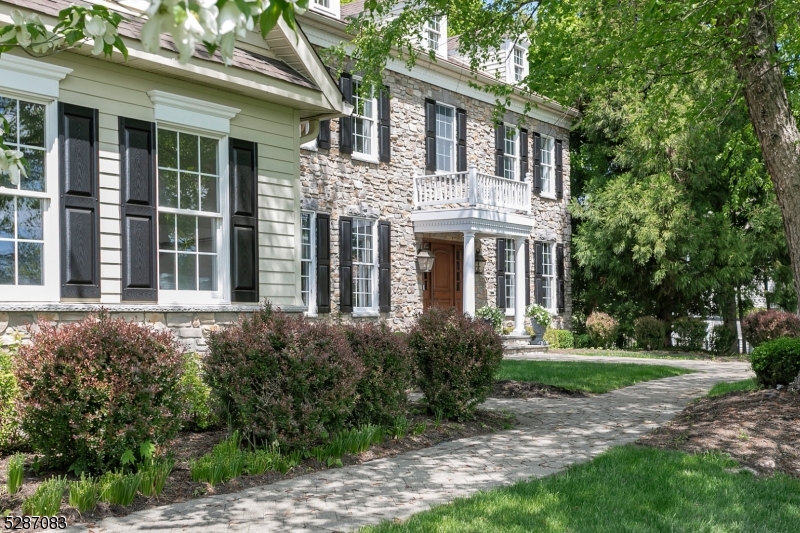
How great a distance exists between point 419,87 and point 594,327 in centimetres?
904

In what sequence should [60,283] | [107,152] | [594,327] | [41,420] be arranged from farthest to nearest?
[594,327] < [107,152] < [60,283] < [41,420]

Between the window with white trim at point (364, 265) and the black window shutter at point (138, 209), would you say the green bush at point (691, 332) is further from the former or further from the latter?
the black window shutter at point (138, 209)

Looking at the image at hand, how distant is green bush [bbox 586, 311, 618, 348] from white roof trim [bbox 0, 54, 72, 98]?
17.8 metres

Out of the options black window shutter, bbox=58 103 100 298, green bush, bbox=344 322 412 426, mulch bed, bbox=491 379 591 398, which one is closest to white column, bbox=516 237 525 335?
mulch bed, bbox=491 379 591 398

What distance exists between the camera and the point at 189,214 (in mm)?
8875

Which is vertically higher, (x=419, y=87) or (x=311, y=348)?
(x=419, y=87)

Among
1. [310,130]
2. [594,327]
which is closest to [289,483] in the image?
[310,130]

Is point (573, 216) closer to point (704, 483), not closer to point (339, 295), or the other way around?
point (339, 295)

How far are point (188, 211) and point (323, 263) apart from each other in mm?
6484

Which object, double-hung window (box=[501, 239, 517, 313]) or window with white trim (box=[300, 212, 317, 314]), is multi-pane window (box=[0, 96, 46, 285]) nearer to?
window with white trim (box=[300, 212, 317, 314])

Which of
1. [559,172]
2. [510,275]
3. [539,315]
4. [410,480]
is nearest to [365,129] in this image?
[510,275]

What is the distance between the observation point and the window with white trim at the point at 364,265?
16.4 meters

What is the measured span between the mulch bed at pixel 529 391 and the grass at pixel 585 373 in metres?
0.29

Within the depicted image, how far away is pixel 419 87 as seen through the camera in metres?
18.1
